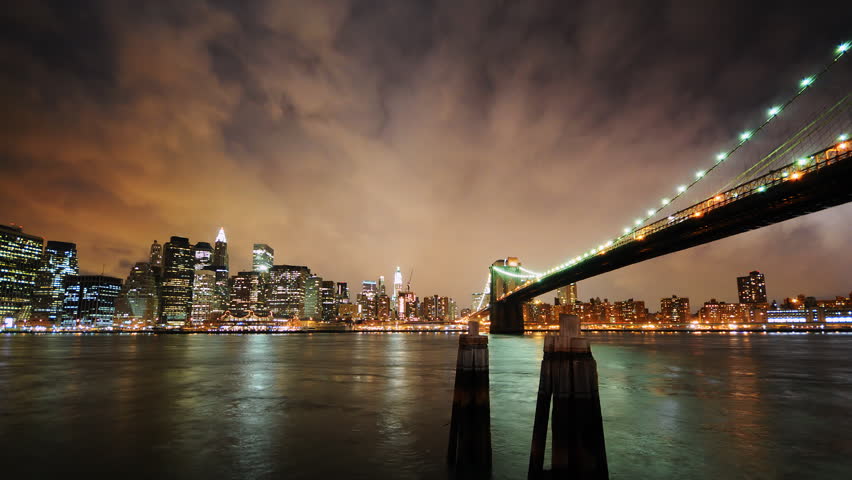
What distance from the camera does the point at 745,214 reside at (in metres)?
37.7

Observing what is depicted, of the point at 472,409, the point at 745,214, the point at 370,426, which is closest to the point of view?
the point at 472,409

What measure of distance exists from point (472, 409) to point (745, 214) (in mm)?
37314

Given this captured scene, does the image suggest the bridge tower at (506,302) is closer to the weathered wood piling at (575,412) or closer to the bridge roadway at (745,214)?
the bridge roadway at (745,214)

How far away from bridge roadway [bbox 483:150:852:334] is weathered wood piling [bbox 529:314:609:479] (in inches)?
1191

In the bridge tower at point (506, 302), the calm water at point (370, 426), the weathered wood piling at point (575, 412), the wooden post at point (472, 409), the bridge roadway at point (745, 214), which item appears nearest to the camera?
the weathered wood piling at point (575, 412)

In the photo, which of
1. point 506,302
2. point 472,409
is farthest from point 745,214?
point 506,302

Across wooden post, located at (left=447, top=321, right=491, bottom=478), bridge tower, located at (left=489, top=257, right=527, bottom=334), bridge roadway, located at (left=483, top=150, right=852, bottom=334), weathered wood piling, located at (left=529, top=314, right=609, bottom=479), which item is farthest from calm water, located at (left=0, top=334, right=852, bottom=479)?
bridge tower, located at (left=489, top=257, right=527, bottom=334)

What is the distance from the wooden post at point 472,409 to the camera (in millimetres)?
9141

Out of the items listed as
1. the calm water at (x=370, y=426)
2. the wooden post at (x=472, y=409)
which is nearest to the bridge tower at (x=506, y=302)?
the calm water at (x=370, y=426)

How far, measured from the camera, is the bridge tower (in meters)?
102

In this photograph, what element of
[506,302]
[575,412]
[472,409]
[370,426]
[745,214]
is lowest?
[370,426]

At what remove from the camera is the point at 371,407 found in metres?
19.2

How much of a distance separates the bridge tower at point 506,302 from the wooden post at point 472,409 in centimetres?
9085

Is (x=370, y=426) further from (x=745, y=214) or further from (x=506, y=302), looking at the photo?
(x=506, y=302)
